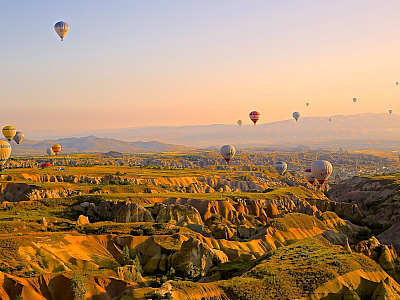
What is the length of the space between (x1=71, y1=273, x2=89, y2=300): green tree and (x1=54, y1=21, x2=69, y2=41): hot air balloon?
9099 cm

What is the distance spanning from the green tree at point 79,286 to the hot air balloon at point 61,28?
90994 millimetres

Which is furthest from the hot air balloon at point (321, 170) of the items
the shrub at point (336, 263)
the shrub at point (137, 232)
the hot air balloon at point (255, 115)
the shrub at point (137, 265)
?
the shrub at point (336, 263)

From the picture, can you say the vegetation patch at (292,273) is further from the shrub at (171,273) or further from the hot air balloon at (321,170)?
the hot air balloon at (321,170)

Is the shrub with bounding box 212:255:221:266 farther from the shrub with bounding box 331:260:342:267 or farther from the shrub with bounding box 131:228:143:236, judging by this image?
the shrub with bounding box 331:260:342:267

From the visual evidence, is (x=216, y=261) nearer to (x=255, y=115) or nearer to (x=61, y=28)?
(x=61, y=28)

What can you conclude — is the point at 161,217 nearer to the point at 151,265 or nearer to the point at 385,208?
the point at 151,265

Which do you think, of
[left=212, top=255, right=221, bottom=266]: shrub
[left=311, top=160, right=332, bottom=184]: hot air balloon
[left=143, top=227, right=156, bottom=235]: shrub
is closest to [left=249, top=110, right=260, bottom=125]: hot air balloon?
[left=311, top=160, right=332, bottom=184]: hot air balloon

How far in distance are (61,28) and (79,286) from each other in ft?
304

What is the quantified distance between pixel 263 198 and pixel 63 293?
71335 millimetres

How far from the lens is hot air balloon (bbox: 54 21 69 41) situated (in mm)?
118750

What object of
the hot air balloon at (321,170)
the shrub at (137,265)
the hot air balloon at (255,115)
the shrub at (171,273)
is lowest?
the shrub at (171,273)

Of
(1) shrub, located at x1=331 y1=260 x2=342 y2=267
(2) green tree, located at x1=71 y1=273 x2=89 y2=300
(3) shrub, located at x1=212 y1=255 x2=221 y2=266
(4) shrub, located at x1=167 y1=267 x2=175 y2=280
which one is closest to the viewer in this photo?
(2) green tree, located at x1=71 y1=273 x2=89 y2=300

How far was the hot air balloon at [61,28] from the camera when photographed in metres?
119

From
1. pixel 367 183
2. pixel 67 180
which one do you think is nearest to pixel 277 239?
pixel 67 180
